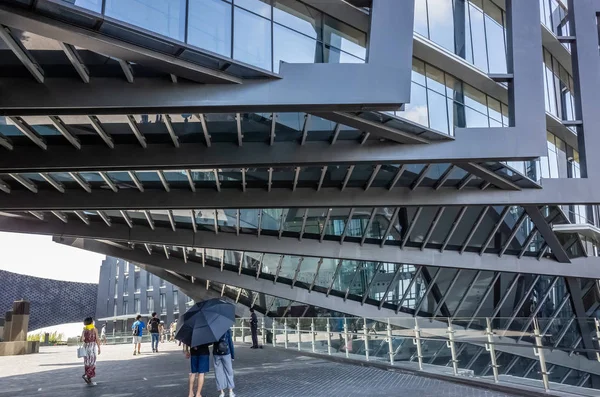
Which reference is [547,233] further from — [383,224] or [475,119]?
[475,119]

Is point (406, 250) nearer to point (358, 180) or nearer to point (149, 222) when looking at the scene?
point (358, 180)

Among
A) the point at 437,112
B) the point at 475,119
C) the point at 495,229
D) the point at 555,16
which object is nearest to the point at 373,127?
the point at 437,112

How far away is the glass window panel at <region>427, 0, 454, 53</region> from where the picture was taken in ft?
56.4

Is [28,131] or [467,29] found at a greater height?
[467,29]

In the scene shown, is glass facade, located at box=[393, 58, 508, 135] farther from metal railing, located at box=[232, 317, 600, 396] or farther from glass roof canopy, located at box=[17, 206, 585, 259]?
glass roof canopy, located at box=[17, 206, 585, 259]

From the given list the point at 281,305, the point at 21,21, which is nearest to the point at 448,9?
the point at 21,21

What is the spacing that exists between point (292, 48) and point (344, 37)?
6.41 ft

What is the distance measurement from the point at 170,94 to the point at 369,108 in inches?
174

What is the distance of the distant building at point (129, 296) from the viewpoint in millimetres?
73125

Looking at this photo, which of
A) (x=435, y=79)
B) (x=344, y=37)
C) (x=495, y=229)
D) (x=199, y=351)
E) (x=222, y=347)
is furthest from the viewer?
(x=495, y=229)

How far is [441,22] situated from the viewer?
17812mm

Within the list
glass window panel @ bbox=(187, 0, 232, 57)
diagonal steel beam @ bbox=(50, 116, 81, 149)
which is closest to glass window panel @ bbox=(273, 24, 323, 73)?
glass window panel @ bbox=(187, 0, 232, 57)

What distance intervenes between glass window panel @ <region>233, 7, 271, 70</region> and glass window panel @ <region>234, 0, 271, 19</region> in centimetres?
13

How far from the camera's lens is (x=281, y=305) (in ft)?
126
